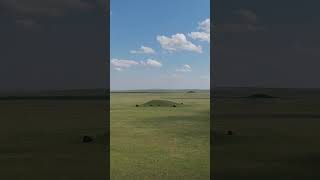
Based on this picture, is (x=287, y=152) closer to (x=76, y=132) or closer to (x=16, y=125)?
(x=76, y=132)

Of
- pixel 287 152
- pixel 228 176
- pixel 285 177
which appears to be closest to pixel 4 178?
pixel 228 176

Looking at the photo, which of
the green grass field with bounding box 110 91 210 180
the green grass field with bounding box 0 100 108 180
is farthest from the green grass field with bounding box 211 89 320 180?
the green grass field with bounding box 0 100 108 180

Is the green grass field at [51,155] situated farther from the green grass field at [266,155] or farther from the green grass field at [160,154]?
the green grass field at [266,155]

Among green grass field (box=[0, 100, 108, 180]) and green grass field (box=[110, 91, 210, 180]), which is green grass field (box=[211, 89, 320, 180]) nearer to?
green grass field (box=[110, 91, 210, 180])

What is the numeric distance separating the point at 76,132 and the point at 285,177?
14821 millimetres

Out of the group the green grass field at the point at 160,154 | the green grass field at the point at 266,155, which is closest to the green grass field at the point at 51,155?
the green grass field at the point at 160,154

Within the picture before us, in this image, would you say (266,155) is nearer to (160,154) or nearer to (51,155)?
(160,154)

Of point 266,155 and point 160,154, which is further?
point 160,154

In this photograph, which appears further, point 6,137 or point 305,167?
point 6,137

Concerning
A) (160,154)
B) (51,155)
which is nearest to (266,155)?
(160,154)

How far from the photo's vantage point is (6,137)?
21.5 meters

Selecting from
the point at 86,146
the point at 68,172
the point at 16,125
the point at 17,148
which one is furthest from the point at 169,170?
the point at 16,125

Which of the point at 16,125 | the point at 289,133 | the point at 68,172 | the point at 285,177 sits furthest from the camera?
the point at 16,125

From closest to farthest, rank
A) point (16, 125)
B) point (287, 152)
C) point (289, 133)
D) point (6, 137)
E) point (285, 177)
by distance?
point (285, 177), point (287, 152), point (6, 137), point (289, 133), point (16, 125)
